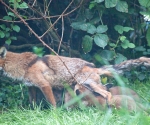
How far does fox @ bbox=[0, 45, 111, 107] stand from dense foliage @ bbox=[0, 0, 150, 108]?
41cm

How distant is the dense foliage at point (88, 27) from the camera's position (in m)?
7.81

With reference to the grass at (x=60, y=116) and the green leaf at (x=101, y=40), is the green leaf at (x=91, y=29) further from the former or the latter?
the grass at (x=60, y=116)

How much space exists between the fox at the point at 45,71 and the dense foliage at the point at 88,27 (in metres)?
0.41

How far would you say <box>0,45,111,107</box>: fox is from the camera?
7.11m

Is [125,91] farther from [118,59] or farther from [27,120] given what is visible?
[118,59]

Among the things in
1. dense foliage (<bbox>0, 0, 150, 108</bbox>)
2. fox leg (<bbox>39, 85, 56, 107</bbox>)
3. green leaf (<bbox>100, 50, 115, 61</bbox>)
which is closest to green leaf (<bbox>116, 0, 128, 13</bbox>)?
dense foliage (<bbox>0, 0, 150, 108</bbox>)

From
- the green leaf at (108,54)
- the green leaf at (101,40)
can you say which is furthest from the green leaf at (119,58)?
the green leaf at (101,40)

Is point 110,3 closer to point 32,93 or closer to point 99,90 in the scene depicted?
point 99,90

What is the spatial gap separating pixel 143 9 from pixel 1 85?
10.3 feet

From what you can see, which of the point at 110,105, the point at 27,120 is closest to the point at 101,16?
the point at 110,105

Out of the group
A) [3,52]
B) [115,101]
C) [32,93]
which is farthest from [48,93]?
[115,101]

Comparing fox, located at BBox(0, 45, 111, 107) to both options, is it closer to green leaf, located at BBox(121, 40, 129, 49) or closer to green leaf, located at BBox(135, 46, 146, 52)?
green leaf, located at BBox(121, 40, 129, 49)

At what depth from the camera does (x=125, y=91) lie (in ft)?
14.9

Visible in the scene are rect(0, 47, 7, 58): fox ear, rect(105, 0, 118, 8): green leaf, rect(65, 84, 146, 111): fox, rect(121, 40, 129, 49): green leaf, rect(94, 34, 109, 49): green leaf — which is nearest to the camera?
rect(65, 84, 146, 111): fox
